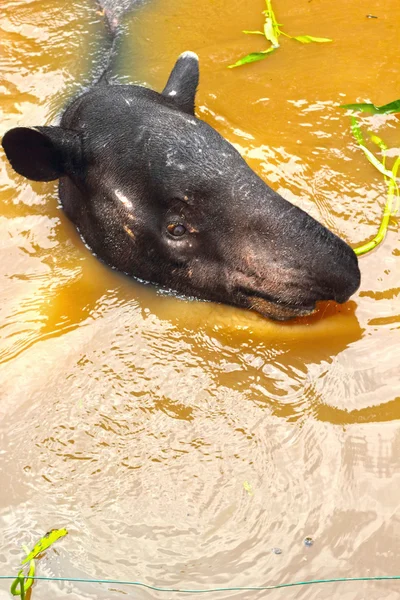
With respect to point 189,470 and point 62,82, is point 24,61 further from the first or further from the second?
Result: point 189,470

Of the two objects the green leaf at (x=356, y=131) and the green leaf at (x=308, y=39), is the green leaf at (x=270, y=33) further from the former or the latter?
the green leaf at (x=356, y=131)

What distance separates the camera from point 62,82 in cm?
664

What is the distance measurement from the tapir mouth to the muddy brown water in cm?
7

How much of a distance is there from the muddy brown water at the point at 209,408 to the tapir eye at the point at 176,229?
409mm

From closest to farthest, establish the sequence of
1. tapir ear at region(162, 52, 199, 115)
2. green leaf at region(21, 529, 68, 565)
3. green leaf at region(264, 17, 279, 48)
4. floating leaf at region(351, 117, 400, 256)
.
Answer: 1. green leaf at region(21, 529, 68, 565)
2. floating leaf at region(351, 117, 400, 256)
3. tapir ear at region(162, 52, 199, 115)
4. green leaf at region(264, 17, 279, 48)

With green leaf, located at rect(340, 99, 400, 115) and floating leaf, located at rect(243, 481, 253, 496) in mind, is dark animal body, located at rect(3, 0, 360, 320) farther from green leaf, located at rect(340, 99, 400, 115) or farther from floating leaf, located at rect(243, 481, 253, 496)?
green leaf, located at rect(340, 99, 400, 115)

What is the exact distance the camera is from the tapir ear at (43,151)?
4520 millimetres

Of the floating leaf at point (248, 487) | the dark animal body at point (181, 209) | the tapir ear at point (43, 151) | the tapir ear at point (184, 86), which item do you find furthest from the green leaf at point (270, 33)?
the floating leaf at point (248, 487)

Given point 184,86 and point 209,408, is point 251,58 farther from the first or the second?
point 209,408

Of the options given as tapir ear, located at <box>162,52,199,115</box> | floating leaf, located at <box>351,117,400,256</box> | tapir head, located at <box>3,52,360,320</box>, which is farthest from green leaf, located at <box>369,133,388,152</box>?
tapir head, located at <box>3,52,360,320</box>

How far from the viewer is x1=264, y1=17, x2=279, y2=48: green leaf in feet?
22.9

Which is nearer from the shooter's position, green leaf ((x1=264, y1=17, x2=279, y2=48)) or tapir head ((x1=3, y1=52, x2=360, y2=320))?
tapir head ((x1=3, y1=52, x2=360, y2=320))

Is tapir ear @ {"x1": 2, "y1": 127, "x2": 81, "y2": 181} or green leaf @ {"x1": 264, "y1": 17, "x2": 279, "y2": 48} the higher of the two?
tapir ear @ {"x1": 2, "y1": 127, "x2": 81, "y2": 181}

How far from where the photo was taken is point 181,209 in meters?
4.33
